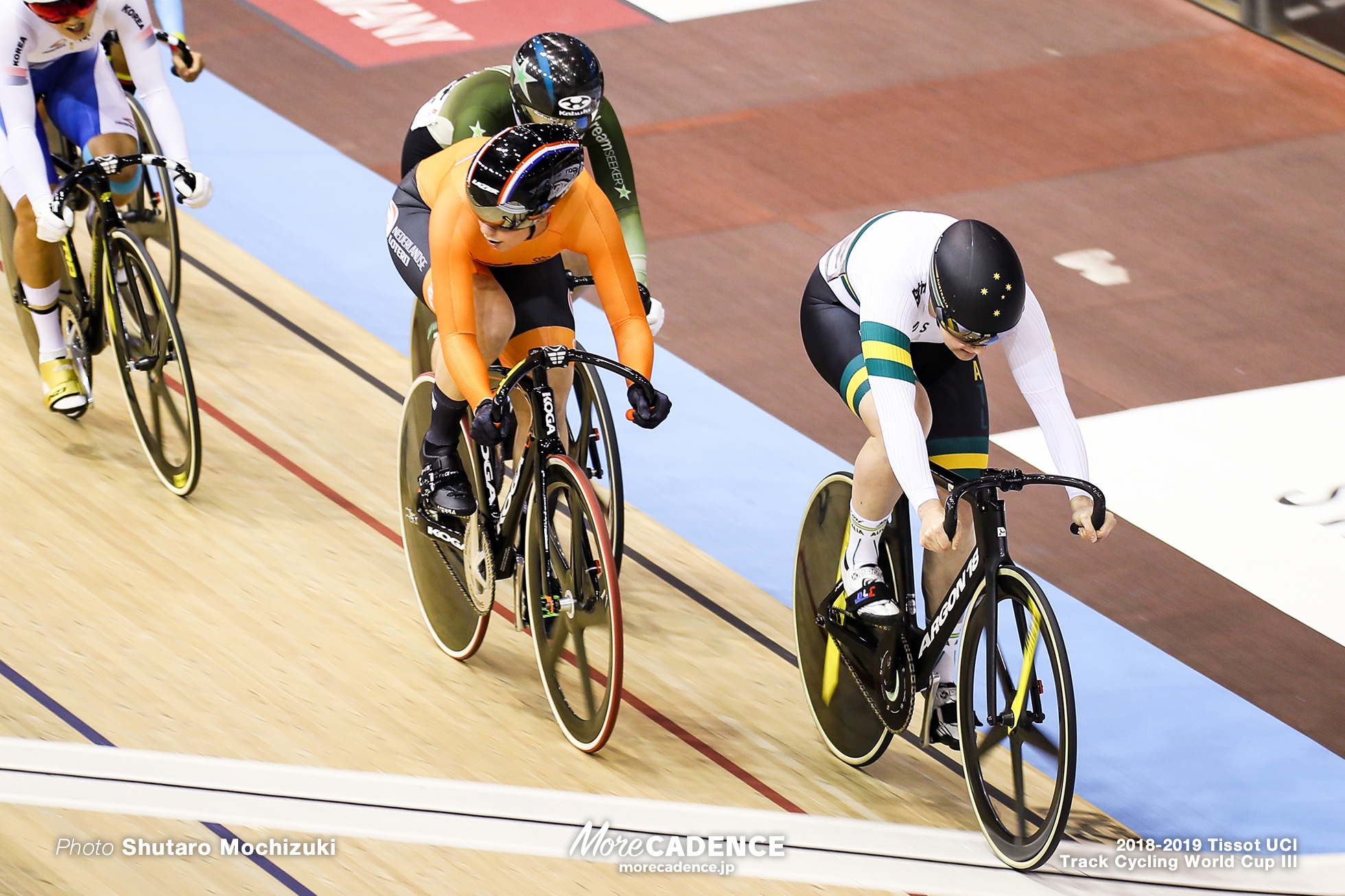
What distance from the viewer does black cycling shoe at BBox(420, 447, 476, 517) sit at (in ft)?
13.8

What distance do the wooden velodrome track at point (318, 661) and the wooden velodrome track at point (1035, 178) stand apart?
→ 113 cm

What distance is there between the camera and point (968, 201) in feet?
A: 24.4

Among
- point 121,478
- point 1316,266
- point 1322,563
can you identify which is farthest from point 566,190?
point 1316,266

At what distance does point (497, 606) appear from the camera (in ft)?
15.7

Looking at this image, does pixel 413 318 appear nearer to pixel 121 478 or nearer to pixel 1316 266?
pixel 121 478

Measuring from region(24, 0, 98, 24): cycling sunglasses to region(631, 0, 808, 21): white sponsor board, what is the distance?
5016 mm

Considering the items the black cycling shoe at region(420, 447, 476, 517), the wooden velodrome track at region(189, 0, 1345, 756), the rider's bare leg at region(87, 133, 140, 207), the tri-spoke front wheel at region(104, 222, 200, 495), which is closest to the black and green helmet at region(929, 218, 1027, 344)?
the black cycling shoe at region(420, 447, 476, 517)

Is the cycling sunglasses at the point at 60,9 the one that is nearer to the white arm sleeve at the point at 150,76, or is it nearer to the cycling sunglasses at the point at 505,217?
the white arm sleeve at the point at 150,76

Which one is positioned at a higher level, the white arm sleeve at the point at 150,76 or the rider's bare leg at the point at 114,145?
the white arm sleeve at the point at 150,76

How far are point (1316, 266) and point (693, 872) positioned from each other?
456cm

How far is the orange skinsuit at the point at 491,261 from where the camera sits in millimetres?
3824

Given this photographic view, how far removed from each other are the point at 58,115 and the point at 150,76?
1.04ft

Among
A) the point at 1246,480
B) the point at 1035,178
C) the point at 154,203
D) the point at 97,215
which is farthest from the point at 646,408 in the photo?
the point at 1035,178

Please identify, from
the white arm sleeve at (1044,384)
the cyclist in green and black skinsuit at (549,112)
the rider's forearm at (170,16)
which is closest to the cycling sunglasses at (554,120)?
the cyclist in green and black skinsuit at (549,112)
